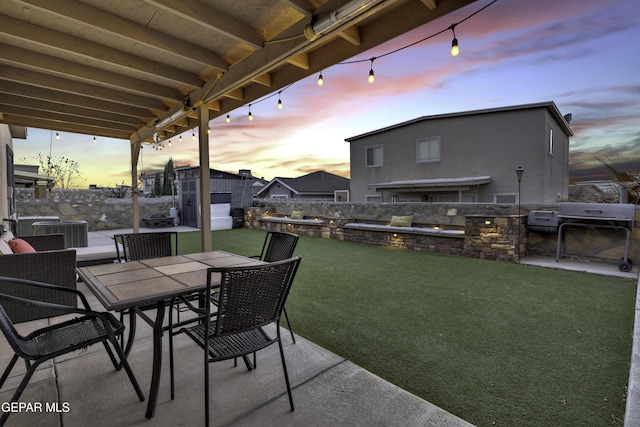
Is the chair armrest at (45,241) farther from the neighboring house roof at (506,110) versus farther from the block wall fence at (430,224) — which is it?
the neighboring house roof at (506,110)

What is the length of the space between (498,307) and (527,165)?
816cm

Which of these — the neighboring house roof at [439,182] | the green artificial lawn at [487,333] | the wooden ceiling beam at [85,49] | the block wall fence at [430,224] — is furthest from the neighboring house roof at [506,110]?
the wooden ceiling beam at [85,49]

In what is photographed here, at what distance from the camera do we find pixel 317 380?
1.91m

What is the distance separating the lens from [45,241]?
3.66 m

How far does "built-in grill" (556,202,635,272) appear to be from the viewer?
4367mm

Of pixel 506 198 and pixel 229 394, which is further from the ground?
pixel 506 198

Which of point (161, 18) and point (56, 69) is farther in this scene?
point (56, 69)

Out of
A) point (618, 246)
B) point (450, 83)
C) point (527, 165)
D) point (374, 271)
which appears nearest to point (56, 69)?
point (374, 271)

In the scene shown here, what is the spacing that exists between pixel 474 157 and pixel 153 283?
35.3 feet

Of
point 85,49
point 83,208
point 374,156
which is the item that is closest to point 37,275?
point 85,49

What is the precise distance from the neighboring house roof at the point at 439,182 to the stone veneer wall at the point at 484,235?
350cm

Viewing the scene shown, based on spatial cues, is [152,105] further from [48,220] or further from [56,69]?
[48,220]

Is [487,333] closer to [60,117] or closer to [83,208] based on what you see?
[60,117]

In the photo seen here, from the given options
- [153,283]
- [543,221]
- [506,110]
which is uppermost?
[506,110]
